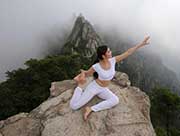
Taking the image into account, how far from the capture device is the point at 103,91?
368 inches

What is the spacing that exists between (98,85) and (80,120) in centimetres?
96

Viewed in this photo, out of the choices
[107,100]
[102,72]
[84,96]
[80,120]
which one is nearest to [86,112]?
[80,120]

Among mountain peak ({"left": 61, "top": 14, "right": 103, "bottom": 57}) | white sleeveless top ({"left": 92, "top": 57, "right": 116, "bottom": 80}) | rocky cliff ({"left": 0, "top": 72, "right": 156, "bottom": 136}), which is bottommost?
mountain peak ({"left": 61, "top": 14, "right": 103, "bottom": 57})

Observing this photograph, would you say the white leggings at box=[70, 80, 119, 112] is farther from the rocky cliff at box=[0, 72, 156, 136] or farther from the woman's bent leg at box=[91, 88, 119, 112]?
the rocky cliff at box=[0, 72, 156, 136]

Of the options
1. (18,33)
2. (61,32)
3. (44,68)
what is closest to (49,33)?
(61,32)

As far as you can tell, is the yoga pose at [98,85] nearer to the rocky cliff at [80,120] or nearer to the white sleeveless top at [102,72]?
the white sleeveless top at [102,72]

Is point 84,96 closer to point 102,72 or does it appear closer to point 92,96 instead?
point 92,96

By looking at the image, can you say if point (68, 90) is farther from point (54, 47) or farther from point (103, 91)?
point (54, 47)

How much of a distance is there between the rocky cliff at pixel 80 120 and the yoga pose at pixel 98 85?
18 cm

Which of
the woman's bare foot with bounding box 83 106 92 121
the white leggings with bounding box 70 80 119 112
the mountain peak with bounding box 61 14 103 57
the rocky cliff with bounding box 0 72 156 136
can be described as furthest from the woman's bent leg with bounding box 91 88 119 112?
the mountain peak with bounding box 61 14 103 57

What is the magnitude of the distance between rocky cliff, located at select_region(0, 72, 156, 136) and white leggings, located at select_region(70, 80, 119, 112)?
0.15 metres

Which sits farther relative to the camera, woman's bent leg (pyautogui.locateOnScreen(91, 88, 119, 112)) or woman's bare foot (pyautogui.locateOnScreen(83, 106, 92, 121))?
woman's bent leg (pyautogui.locateOnScreen(91, 88, 119, 112))

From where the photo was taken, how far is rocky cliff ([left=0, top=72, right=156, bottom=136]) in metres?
8.87

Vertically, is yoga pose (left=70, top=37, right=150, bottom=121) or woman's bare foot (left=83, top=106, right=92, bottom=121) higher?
yoga pose (left=70, top=37, right=150, bottom=121)
